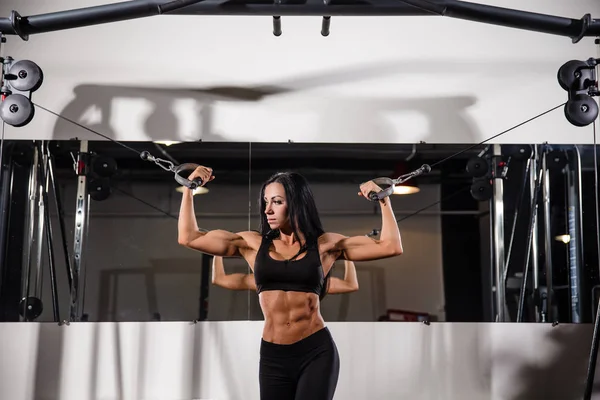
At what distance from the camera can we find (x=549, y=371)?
158 inches

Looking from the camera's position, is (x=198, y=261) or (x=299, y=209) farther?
(x=198, y=261)

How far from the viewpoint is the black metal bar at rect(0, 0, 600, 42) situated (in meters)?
3.29

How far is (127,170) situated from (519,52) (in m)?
2.67

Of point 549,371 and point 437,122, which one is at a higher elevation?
point 437,122

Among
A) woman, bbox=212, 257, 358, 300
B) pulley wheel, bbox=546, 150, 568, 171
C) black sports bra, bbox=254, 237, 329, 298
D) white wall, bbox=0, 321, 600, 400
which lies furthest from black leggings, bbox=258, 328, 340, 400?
pulley wheel, bbox=546, 150, 568, 171

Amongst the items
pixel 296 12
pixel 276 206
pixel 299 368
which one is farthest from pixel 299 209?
pixel 296 12

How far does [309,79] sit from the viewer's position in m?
4.23

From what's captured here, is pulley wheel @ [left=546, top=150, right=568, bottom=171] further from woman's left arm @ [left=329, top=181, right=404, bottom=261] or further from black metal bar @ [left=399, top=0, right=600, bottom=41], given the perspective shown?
woman's left arm @ [left=329, top=181, right=404, bottom=261]

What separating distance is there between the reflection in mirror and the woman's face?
93cm

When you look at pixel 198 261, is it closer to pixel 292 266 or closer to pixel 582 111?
pixel 292 266

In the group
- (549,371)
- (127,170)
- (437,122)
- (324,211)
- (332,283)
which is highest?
(437,122)

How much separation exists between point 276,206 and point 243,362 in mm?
1287

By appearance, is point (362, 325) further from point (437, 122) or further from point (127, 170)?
point (127, 170)

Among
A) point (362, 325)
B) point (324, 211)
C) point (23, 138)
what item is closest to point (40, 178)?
point (23, 138)
